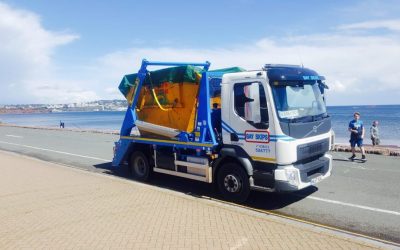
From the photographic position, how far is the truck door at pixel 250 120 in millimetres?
7117

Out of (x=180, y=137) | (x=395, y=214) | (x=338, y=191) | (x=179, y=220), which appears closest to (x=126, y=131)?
(x=180, y=137)

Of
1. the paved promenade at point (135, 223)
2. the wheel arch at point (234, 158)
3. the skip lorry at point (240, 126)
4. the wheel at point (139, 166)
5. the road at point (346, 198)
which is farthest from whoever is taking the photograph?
the wheel at point (139, 166)

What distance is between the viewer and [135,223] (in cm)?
600

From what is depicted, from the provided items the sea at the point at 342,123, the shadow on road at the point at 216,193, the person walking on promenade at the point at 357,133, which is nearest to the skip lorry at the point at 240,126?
the shadow on road at the point at 216,193

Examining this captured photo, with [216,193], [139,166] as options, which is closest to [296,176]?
[216,193]

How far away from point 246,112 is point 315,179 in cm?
192

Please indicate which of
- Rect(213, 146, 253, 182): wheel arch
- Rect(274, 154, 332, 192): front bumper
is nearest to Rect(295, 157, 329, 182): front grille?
Rect(274, 154, 332, 192): front bumper

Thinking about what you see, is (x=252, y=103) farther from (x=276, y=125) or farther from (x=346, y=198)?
(x=346, y=198)

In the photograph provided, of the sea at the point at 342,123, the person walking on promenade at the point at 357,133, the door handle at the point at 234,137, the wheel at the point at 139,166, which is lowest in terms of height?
the sea at the point at 342,123

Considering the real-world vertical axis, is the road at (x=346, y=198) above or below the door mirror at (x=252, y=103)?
below

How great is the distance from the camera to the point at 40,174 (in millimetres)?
10758

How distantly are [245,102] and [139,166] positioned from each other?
423 centimetres

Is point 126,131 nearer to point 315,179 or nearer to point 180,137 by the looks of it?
point 180,137

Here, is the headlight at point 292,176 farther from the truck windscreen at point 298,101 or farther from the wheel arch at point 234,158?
the truck windscreen at point 298,101
